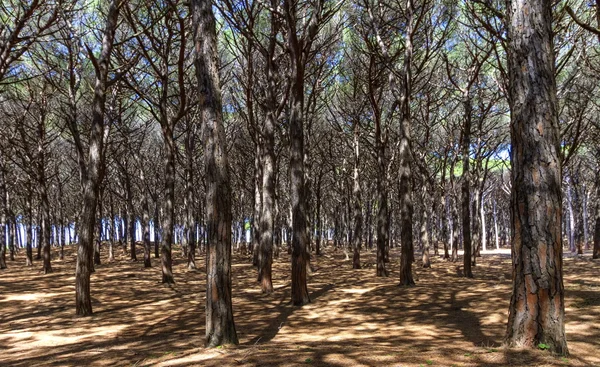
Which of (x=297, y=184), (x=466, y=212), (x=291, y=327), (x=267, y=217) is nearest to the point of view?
(x=291, y=327)

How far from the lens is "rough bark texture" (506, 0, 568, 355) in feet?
12.3

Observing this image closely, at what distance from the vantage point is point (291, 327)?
6988mm

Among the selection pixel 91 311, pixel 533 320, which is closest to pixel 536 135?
pixel 533 320

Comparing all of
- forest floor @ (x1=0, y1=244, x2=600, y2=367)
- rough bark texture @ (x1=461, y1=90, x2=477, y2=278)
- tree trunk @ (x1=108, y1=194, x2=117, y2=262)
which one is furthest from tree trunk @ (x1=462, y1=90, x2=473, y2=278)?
tree trunk @ (x1=108, y1=194, x2=117, y2=262)

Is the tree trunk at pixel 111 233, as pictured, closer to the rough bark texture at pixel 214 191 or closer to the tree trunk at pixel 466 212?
the tree trunk at pixel 466 212

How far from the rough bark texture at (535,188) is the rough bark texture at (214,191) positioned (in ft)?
11.3

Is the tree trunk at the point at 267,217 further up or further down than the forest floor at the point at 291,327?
further up

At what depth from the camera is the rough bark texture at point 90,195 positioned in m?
8.23

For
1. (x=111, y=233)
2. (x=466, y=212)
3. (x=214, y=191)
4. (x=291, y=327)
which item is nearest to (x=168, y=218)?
(x=291, y=327)

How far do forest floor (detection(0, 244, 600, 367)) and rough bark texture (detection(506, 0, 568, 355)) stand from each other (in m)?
0.30

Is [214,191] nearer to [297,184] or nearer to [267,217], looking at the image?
[297,184]

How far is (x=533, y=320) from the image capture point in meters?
3.79

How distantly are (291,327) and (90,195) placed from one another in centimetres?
528

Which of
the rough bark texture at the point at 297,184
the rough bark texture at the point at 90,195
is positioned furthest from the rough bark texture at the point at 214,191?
the rough bark texture at the point at 90,195
